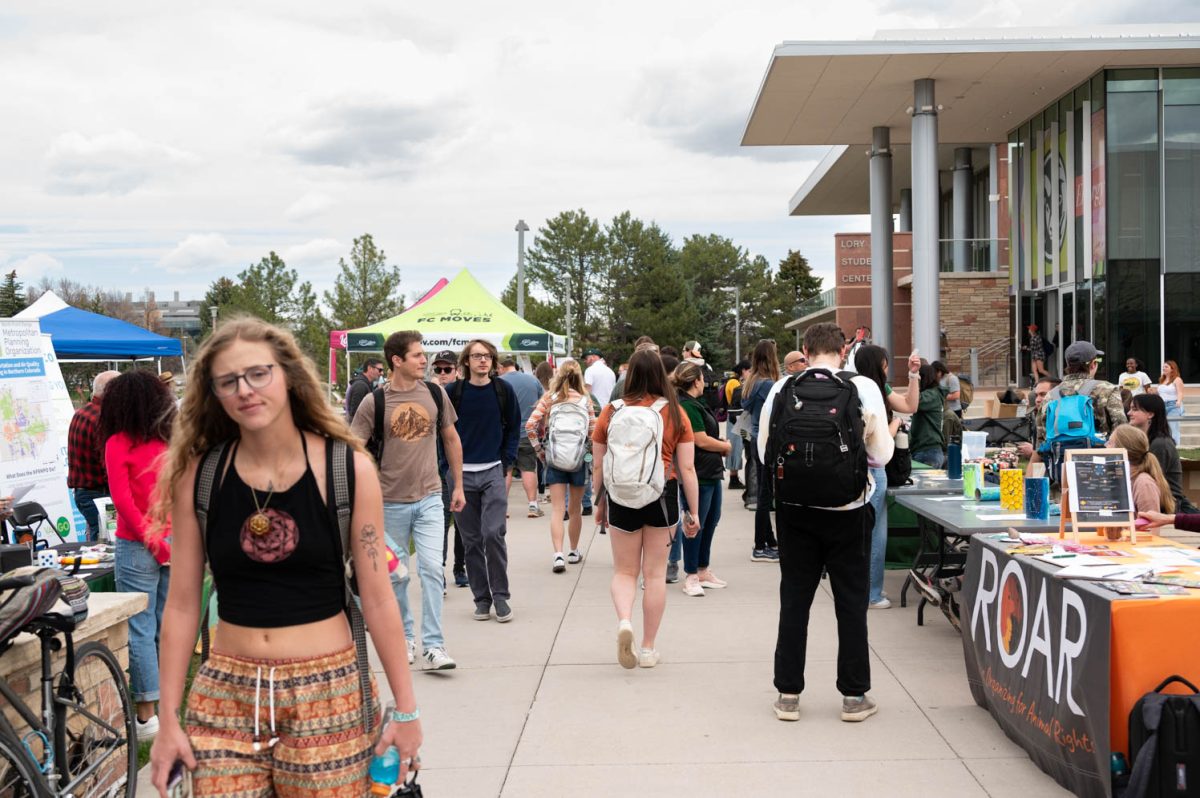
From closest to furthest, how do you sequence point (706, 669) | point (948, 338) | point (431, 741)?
point (431, 741)
point (706, 669)
point (948, 338)

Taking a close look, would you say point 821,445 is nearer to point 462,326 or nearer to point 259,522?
point 259,522

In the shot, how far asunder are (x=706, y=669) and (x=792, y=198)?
4418 cm

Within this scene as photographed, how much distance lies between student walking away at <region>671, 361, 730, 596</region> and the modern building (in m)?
16.3

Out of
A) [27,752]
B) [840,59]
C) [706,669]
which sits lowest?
[706,669]

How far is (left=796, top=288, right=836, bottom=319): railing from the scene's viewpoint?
44.1m

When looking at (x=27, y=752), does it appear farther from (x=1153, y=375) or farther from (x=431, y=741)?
(x=1153, y=375)

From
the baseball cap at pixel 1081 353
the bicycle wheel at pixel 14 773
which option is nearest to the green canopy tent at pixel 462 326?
the baseball cap at pixel 1081 353

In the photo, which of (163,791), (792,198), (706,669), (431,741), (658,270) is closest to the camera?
(163,791)

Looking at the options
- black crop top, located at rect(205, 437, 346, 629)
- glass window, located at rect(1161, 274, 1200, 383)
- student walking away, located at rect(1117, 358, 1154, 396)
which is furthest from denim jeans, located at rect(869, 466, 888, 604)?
glass window, located at rect(1161, 274, 1200, 383)

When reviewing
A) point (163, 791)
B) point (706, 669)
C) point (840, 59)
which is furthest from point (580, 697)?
point (840, 59)

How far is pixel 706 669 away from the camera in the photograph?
6.60 metres

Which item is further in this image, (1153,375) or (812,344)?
(1153,375)

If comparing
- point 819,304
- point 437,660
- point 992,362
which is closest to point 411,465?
point 437,660

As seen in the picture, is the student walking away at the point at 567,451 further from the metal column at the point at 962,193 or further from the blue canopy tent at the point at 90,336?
the metal column at the point at 962,193
